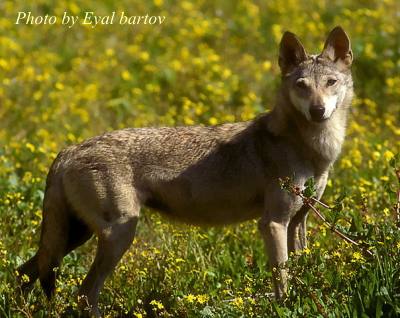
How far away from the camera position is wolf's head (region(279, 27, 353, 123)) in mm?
6137

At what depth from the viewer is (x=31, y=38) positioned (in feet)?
42.4

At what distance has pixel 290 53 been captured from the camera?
21.4 ft

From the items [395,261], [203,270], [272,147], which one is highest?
[272,147]

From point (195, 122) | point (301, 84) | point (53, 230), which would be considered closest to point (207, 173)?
point (301, 84)

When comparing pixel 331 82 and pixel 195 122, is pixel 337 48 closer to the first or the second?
pixel 331 82

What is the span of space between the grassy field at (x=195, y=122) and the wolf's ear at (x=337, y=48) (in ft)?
3.57

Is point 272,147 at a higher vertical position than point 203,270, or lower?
higher

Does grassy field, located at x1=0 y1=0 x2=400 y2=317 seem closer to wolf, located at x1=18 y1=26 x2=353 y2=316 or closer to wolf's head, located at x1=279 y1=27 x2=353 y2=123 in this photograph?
wolf, located at x1=18 y1=26 x2=353 y2=316

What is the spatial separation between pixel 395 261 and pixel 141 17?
29.6 feet

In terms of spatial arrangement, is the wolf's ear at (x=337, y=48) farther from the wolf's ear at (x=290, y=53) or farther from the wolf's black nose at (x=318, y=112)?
the wolf's black nose at (x=318, y=112)

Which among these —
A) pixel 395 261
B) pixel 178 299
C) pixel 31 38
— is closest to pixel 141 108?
pixel 31 38

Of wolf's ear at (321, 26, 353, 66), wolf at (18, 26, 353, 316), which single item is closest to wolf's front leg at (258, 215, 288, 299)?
wolf at (18, 26, 353, 316)

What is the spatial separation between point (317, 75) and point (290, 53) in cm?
33

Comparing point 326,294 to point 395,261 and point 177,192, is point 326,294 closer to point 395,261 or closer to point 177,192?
point 395,261
